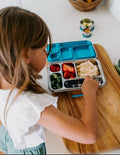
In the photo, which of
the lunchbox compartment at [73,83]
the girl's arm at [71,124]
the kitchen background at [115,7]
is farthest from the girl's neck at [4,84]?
the kitchen background at [115,7]

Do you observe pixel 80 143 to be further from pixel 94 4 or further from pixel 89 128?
pixel 94 4

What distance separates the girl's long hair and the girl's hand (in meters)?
0.29

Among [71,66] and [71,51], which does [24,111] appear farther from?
[71,51]

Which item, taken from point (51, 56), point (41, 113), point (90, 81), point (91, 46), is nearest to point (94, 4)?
point (91, 46)

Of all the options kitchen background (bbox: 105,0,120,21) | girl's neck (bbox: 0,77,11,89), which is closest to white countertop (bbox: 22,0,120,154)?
kitchen background (bbox: 105,0,120,21)

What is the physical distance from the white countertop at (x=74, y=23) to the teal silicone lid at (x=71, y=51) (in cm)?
10

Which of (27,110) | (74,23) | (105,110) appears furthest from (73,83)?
(74,23)

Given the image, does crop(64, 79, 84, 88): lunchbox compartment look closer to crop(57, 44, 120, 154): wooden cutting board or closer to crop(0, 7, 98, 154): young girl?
crop(57, 44, 120, 154): wooden cutting board

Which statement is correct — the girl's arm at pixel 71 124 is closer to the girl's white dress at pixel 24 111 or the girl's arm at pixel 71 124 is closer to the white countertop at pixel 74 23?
the girl's white dress at pixel 24 111

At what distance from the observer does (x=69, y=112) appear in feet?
2.28

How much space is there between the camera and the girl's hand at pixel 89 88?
71 centimetres

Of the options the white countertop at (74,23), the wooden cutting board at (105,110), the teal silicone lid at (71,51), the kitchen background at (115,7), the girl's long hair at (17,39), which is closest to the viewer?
the girl's long hair at (17,39)

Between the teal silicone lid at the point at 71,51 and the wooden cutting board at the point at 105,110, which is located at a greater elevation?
the teal silicone lid at the point at 71,51

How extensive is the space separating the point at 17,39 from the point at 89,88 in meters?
0.39
